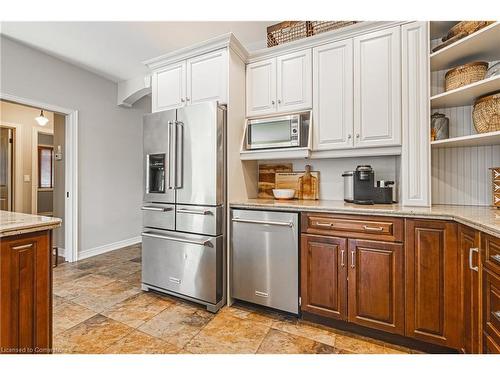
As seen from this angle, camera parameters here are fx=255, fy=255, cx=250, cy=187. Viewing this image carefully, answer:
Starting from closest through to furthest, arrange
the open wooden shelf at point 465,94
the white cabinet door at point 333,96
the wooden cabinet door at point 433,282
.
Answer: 1. the wooden cabinet door at point 433,282
2. the open wooden shelf at point 465,94
3. the white cabinet door at point 333,96

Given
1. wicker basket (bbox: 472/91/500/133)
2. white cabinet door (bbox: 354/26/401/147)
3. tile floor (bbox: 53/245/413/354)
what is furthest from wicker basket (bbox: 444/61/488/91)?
tile floor (bbox: 53/245/413/354)

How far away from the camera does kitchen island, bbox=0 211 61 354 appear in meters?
1.13

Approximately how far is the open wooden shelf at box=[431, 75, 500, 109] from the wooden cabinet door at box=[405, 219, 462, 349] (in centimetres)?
96

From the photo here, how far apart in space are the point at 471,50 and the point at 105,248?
4894mm

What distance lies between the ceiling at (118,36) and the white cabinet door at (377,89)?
3.61 ft

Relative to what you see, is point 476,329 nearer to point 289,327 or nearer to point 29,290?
point 289,327

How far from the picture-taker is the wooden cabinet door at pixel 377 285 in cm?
170

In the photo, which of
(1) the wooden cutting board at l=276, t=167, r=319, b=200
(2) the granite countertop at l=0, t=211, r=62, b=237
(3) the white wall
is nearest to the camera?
(2) the granite countertop at l=0, t=211, r=62, b=237

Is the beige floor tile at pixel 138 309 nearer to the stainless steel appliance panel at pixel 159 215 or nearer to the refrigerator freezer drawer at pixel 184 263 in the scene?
the refrigerator freezer drawer at pixel 184 263

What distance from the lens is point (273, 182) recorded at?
2854mm

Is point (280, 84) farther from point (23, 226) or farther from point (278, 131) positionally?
point (23, 226)

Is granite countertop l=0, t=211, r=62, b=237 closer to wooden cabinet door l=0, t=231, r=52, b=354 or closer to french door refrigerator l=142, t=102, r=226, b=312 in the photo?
wooden cabinet door l=0, t=231, r=52, b=354

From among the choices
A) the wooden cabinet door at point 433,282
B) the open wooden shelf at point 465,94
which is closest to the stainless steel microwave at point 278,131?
the open wooden shelf at point 465,94

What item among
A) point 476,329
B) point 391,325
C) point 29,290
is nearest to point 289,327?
point 391,325
